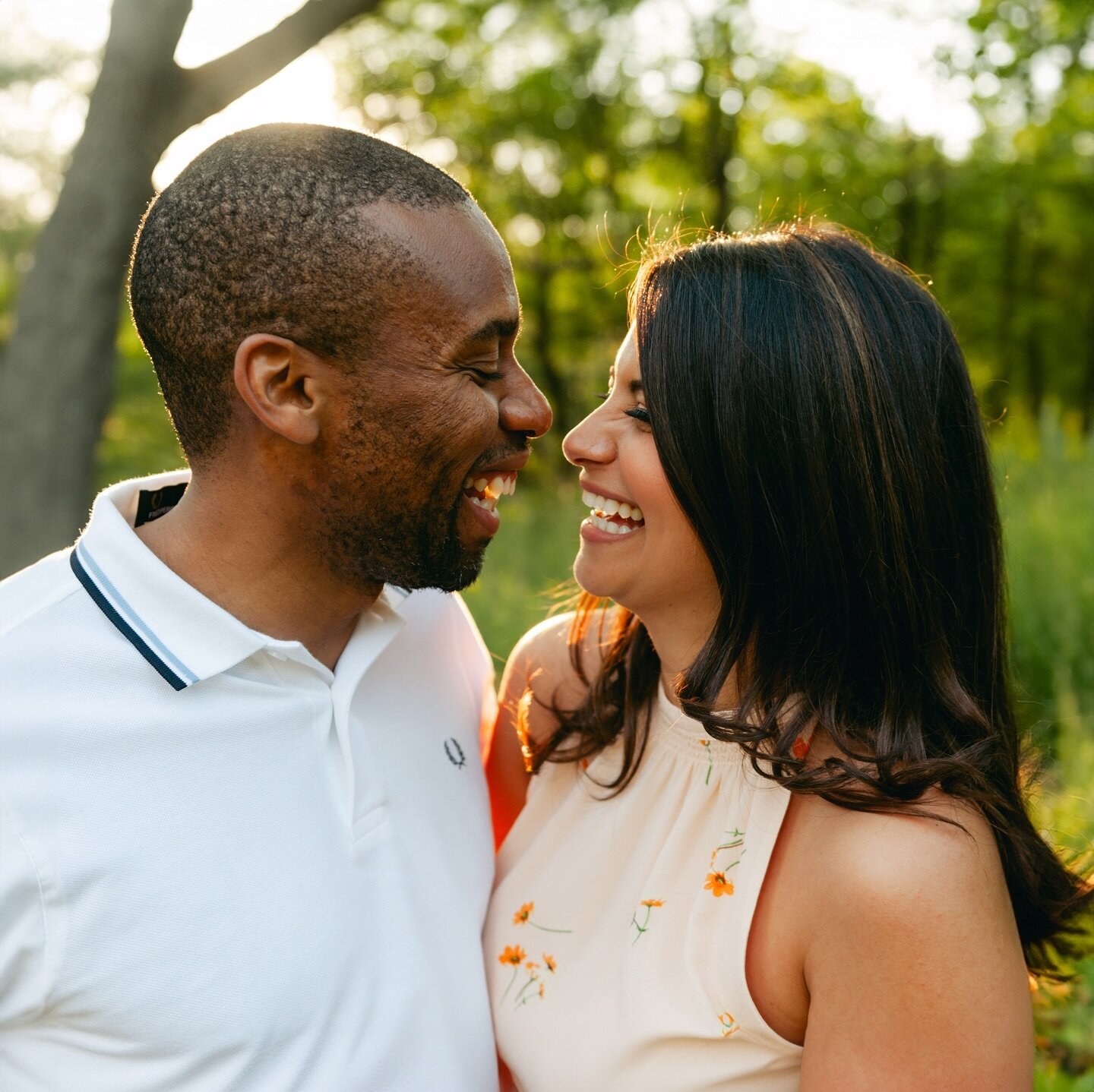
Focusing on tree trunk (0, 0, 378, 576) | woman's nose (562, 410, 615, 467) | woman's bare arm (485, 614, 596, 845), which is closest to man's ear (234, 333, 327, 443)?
woman's nose (562, 410, 615, 467)

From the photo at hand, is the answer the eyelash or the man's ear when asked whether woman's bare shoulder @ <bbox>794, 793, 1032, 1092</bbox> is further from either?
the man's ear

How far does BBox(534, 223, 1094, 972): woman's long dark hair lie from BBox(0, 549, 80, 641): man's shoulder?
1176 mm

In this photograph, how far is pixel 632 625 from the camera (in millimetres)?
2924

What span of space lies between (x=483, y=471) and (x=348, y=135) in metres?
0.73

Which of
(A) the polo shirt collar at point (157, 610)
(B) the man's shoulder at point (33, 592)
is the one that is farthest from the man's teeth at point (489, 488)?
(B) the man's shoulder at point (33, 592)

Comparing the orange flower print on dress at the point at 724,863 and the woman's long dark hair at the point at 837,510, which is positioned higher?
the woman's long dark hair at the point at 837,510

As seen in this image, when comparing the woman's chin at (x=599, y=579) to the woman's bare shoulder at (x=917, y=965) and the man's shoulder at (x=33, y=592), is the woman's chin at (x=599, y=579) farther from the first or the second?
the man's shoulder at (x=33, y=592)

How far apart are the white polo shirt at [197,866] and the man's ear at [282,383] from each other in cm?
35

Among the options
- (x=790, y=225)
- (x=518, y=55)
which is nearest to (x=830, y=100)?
(x=518, y=55)

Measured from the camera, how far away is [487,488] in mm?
2553

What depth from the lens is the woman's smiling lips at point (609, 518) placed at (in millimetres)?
2551

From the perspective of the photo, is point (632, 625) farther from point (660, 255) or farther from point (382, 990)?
point (382, 990)

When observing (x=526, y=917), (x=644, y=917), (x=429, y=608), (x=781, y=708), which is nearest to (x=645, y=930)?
(x=644, y=917)

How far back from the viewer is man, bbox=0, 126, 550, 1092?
6.55 feet
